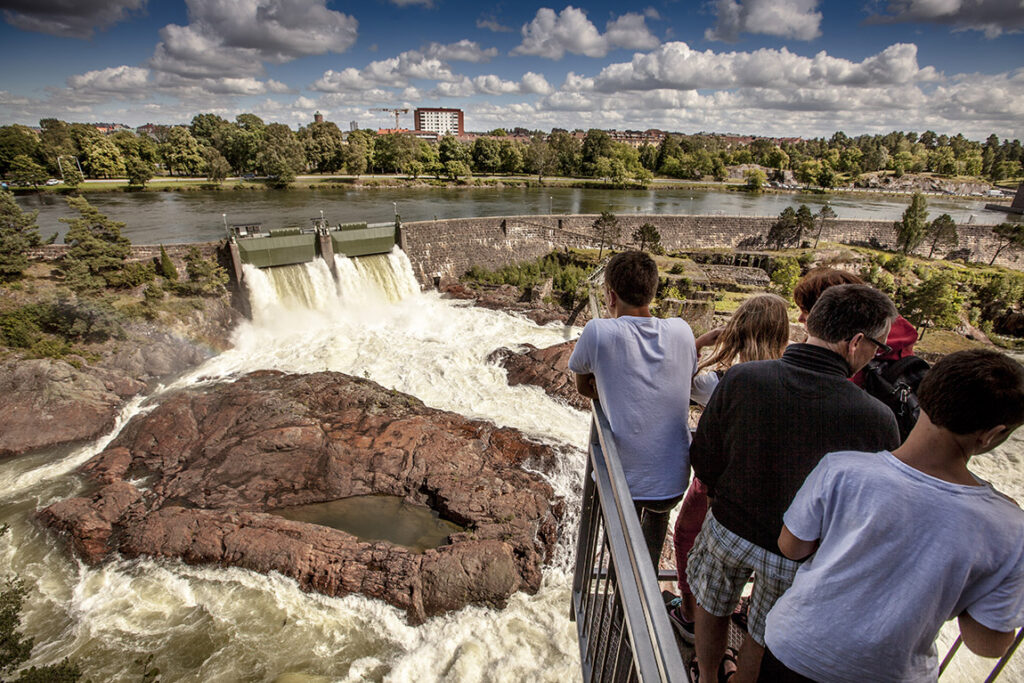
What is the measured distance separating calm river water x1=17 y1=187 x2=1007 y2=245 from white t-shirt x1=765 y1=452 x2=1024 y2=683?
24153mm

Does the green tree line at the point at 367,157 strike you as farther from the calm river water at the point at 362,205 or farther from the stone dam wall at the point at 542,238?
the stone dam wall at the point at 542,238

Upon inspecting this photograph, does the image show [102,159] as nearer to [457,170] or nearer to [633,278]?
[457,170]

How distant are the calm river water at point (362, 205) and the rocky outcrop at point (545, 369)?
14.8 metres

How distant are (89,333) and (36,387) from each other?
2456 millimetres

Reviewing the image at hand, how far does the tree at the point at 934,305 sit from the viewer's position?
852 inches

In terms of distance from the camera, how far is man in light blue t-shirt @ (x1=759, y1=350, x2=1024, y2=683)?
1.32 metres

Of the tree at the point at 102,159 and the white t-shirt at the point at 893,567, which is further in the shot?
the tree at the point at 102,159

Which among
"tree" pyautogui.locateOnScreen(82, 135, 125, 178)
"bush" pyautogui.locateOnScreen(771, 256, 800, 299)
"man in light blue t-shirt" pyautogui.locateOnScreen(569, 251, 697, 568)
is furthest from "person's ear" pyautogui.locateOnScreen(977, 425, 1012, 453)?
"tree" pyautogui.locateOnScreen(82, 135, 125, 178)

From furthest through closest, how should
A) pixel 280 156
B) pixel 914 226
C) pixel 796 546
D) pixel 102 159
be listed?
pixel 280 156 < pixel 102 159 < pixel 914 226 < pixel 796 546

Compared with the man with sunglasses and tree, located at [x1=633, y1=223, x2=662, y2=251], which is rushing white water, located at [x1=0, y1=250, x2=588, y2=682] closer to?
the man with sunglasses

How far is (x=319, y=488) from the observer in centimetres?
954

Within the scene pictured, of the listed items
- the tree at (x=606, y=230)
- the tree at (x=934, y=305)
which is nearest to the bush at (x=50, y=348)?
the tree at (x=606, y=230)

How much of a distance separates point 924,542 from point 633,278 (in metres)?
1.58

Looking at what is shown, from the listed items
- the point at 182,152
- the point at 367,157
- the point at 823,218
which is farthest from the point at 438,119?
the point at 823,218
